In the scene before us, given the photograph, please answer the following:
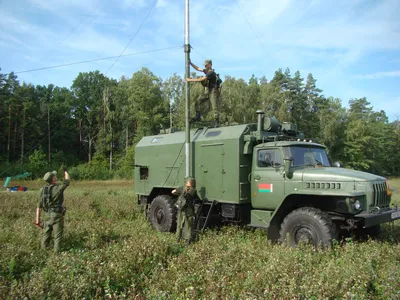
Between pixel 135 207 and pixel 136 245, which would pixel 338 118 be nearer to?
pixel 135 207

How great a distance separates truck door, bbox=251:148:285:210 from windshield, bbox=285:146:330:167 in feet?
0.95

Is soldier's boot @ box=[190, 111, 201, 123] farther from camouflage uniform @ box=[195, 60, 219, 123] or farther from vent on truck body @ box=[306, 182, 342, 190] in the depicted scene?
vent on truck body @ box=[306, 182, 342, 190]

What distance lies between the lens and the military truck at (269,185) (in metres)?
6.67

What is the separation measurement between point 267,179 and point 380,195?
235 centimetres

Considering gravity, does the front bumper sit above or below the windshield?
below

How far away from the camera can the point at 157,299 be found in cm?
412

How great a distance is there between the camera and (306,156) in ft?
26.1

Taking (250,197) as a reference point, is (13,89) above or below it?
above

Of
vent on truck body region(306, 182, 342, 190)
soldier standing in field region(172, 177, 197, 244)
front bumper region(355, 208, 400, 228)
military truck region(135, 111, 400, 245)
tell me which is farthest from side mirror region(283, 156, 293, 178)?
soldier standing in field region(172, 177, 197, 244)

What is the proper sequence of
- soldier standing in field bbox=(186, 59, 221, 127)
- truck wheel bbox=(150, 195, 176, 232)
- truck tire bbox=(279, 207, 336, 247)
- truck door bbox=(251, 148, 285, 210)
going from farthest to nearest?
truck wheel bbox=(150, 195, 176, 232) → soldier standing in field bbox=(186, 59, 221, 127) → truck door bbox=(251, 148, 285, 210) → truck tire bbox=(279, 207, 336, 247)

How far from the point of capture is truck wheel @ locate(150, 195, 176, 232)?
975cm

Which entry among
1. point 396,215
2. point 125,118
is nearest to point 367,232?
point 396,215

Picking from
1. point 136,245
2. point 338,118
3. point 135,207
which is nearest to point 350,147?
point 338,118

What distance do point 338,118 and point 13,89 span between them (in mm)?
51073
